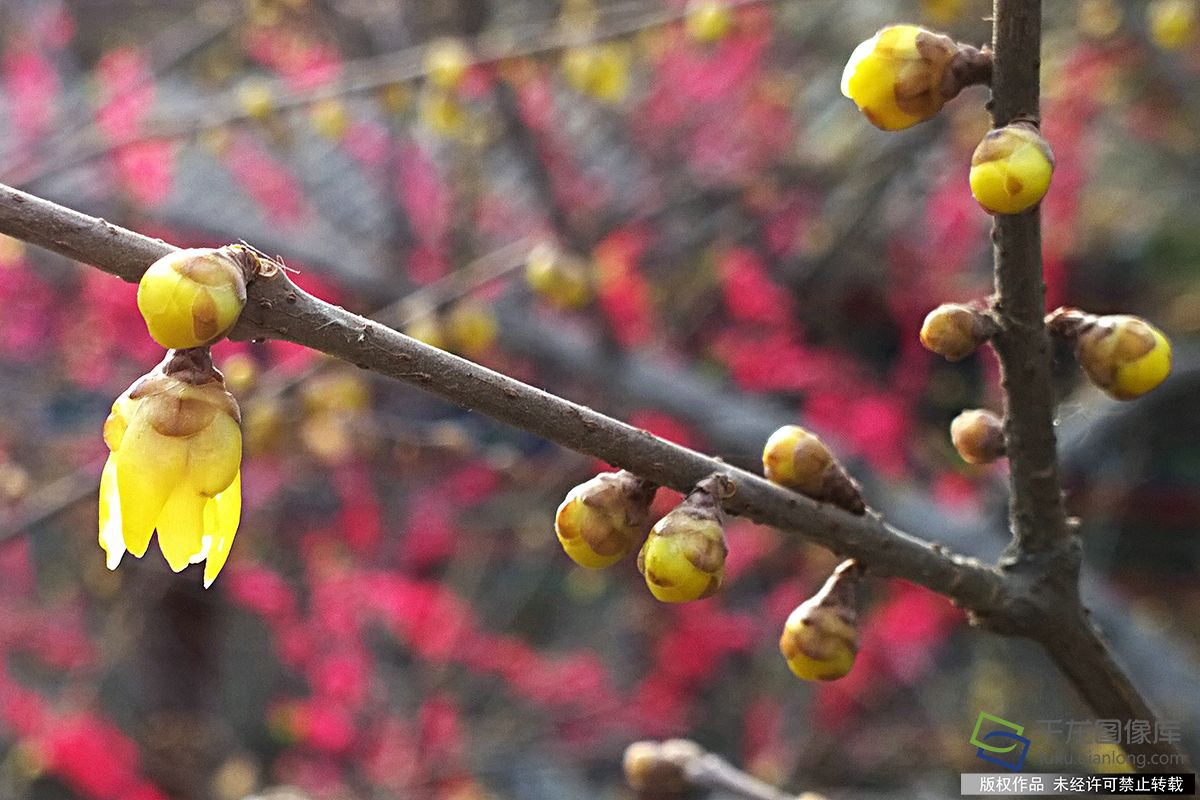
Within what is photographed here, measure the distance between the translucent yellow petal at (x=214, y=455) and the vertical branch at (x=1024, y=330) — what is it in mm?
640

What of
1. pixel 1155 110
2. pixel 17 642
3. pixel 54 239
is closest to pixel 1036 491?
pixel 54 239

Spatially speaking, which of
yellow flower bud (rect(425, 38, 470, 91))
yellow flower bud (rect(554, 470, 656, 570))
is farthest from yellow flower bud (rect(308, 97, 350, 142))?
yellow flower bud (rect(554, 470, 656, 570))

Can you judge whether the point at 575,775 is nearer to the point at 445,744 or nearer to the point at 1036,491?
the point at 445,744

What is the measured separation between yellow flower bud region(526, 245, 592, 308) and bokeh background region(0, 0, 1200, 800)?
0.13m

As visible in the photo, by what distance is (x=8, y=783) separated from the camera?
4.32 m

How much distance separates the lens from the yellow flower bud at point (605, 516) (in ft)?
2.68

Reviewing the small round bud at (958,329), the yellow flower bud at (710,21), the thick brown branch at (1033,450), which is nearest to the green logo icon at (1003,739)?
the thick brown branch at (1033,450)

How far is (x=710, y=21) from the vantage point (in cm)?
228

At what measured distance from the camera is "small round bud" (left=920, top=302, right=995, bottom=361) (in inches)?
34.2

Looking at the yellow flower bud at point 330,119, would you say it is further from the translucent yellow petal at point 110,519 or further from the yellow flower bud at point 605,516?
the yellow flower bud at point 605,516

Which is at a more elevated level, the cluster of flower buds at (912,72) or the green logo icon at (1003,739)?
the cluster of flower buds at (912,72)

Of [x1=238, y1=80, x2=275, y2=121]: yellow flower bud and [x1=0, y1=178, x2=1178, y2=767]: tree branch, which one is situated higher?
[x1=238, y1=80, x2=275, y2=121]: yellow flower bud

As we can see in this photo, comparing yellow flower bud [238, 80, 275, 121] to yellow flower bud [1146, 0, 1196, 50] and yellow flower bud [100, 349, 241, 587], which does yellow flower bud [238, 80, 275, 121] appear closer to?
yellow flower bud [100, 349, 241, 587]

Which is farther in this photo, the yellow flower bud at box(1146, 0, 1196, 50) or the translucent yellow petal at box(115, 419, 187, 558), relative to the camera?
the yellow flower bud at box(1146, 0, 1196, 50)
